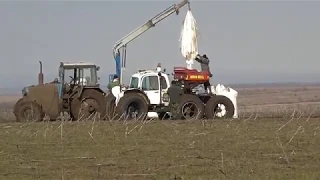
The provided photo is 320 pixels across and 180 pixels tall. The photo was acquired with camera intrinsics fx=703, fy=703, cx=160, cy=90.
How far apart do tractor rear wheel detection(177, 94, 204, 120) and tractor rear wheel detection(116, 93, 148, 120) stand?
137 centimetres

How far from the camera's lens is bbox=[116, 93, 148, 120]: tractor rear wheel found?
2706 centimetres

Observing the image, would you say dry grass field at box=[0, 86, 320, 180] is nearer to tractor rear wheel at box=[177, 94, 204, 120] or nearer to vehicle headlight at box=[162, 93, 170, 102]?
tractor rear wheel at box=[177, 94, 204, 120]

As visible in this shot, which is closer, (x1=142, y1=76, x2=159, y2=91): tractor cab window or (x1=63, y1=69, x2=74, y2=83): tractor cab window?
(x1=142, y1=76, x2=159, y2=91): tractor cab window

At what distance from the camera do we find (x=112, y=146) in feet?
55.5

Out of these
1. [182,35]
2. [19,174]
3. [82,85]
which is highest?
[182,35]

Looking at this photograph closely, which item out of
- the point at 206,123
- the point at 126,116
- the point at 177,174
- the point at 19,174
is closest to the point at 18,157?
the point at 19,174

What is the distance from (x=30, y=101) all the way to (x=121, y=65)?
16.5ft

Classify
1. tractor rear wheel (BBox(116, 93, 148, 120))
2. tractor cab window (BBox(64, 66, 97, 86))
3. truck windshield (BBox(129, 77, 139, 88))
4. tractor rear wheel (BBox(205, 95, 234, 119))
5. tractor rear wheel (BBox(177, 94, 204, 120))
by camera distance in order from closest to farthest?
tractor rear wheel (BBox(177, 94, 204, 120)) < tractor rear wheel (BBox(116, 93, 148, 120)) < tractor rear wheel (BBox(205, 95, 234, 119)) < truck windshield (BBox(129, 77, 139, 88)) < tractor cab window (BBox(64, 66, 97, 86))

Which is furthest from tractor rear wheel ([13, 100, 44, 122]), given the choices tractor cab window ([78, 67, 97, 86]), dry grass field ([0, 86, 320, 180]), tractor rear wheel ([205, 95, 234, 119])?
tractor rear wheel ([205, 95, 234, 119])

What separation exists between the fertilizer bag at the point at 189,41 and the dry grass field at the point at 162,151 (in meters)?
6.26

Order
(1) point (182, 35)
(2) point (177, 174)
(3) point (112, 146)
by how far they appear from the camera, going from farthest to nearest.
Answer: (1) point (182, 35) → (3) point (112, 146) → (2) point (177, 174)

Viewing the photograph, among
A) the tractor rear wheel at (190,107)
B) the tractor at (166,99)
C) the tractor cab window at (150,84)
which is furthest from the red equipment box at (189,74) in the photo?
the tractor cab window at (150,84)

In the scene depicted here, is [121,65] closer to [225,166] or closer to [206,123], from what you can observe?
[206,123]

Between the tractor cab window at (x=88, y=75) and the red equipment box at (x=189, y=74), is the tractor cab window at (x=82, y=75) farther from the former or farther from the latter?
the red equipment box at (x=189, y=74)
